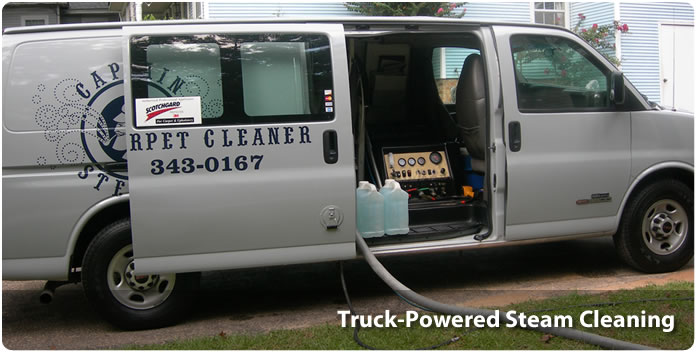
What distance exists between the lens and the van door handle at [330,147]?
15.8 feet

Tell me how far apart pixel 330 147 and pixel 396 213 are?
0.91m

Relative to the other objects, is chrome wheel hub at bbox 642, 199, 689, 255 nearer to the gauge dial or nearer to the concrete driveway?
the concrete driveway

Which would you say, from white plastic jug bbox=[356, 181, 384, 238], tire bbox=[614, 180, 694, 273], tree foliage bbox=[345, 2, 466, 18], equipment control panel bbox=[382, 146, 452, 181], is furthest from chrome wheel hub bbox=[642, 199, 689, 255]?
tree foliage bbox=[345, 2, 466, 18]

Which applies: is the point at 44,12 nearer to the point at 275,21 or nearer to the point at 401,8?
the point at 401,8

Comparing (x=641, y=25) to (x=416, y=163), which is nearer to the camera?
(x=416, y=163)

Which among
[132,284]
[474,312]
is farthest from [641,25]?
[132,284]

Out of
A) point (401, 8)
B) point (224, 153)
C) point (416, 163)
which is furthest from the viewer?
point (401, 8)

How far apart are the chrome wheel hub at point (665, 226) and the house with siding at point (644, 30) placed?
914 centimetres

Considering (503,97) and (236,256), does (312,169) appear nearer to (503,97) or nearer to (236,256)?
(236,256)

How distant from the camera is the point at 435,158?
6.49m

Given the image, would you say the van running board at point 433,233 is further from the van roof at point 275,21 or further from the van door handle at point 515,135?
the van roof at point 275,21

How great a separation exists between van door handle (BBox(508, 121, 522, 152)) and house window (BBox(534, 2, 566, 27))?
1085 cm

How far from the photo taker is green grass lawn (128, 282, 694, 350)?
4.16 meters

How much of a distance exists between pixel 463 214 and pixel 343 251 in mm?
1372
